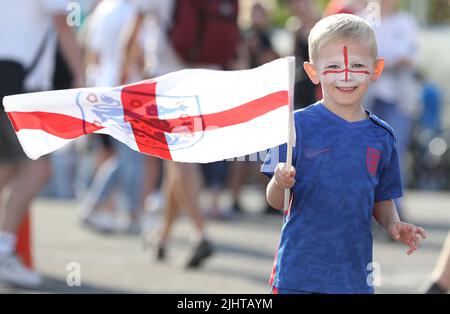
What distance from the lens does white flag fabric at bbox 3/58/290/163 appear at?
357 cm

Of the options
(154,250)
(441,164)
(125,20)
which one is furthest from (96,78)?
(441,164)

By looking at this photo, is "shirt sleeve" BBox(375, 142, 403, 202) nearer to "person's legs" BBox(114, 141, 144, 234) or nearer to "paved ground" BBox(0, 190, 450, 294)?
"paved ground" BBox(0, 190, 450, 294)

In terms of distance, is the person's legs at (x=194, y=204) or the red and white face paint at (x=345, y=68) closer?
the red and white face paint at (x=345, y=68)

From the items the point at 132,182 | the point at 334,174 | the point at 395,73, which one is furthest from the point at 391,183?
the point at 132,182

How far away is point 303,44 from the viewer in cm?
970

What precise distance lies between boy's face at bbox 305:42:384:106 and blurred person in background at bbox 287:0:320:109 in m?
5.95

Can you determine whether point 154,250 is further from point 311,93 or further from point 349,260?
point 349,260

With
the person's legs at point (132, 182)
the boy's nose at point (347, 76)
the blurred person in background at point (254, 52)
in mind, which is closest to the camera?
the boy's nose at point (347, 76)

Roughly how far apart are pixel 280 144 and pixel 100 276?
347cm

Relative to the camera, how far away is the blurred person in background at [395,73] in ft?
29.4

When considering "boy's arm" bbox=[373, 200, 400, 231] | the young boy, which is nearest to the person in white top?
"boy's arm" bbox=[373, 200, 400, 231]

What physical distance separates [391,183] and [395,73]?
18.1 ft

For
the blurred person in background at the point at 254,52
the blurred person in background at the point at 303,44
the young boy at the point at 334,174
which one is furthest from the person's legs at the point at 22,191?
the blurred person in background at the point at 254,52

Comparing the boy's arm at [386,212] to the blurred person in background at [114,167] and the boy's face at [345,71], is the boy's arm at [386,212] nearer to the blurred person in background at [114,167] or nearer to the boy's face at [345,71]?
the boy's face at [345,71]
